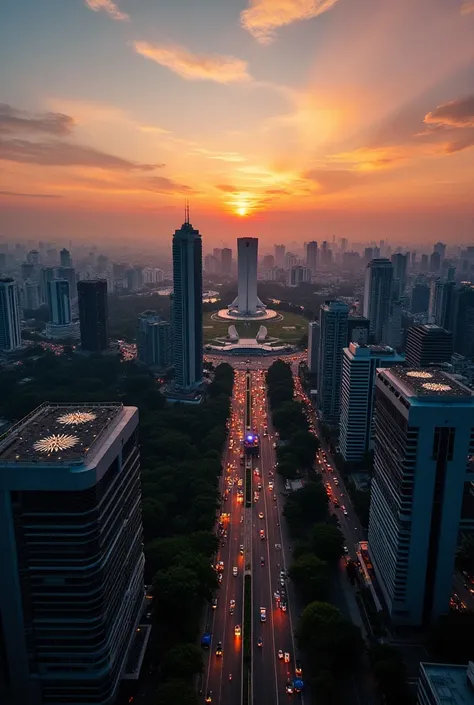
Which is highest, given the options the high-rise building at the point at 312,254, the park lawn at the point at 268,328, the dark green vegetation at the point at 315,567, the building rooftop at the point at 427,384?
the high-rise building at the point at 312,254

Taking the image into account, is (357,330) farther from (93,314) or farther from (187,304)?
(93,314)

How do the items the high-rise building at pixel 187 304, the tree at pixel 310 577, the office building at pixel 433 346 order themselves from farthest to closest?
the high-rise building at pixel 187 304 < the office building at pixel 433 346 < the tree at pixel 310 577

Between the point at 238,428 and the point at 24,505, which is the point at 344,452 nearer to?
the point at 238,428

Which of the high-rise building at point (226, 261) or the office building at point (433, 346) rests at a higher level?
the high-rise building at point (226, 261)

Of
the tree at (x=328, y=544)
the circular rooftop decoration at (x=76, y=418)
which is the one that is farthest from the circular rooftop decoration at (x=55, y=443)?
the tree at (x=328, y=544)

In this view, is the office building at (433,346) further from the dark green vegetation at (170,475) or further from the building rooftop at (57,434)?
the building rooftop at (57,434)

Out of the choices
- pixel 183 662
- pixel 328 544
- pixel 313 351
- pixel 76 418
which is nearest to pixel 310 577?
pixel 328 544

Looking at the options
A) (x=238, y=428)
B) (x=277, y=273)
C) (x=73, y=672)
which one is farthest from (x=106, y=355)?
(x=277, y=273)
